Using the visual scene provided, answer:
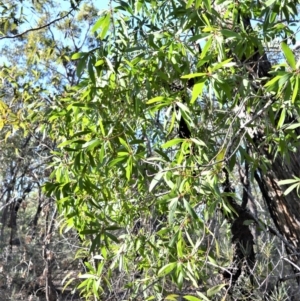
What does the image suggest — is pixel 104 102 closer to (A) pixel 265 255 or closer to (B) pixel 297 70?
(B) pixel 297 70

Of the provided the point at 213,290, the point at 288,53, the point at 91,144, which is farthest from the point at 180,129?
the point at 288,53

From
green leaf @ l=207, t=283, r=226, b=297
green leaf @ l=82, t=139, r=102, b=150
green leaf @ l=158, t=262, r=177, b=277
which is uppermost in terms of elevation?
green leaf @ l=82, t=139, r=102, b=150

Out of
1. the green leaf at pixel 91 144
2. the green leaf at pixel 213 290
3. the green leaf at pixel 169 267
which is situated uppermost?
the green leaf at pixel 91 144

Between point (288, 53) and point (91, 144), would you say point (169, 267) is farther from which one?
point (288, 53)

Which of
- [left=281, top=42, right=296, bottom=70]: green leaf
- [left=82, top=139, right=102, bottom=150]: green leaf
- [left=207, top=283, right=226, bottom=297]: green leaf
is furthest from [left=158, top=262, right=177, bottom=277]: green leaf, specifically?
[left=281, top=42, right=296, bottom=70]: green leaf

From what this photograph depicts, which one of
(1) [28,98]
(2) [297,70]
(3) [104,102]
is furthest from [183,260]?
(1) [28,98]

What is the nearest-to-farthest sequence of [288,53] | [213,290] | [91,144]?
[288,53]
[91,144]
[213,290]

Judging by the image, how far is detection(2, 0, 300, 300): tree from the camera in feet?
4.65

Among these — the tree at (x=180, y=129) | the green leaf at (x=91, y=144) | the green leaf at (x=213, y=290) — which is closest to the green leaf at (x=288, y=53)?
the tree at (x=180, y=129)

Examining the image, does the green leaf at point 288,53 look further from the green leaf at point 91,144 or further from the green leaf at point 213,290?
the green leaf at point 213,290

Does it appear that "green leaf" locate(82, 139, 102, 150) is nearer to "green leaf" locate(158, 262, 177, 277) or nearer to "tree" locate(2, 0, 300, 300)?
"tree" locate(2, 0, 300, 300)

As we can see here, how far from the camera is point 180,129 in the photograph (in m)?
1.88

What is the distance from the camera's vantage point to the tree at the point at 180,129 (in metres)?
1.42

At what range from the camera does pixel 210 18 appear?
1.50 meters
